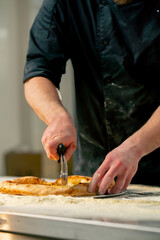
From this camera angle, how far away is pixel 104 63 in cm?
171

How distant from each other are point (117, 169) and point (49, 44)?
0.82m

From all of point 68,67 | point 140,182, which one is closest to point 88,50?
point 140,182

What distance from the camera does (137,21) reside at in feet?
5.49

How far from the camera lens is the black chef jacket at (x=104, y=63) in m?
1.66

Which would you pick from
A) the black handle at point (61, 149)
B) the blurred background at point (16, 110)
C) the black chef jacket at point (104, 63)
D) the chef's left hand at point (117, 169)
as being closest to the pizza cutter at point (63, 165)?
the black handle at point (61, 149)

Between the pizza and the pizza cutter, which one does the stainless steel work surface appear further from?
the pizza cutter

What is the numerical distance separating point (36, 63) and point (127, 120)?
20.8 inches

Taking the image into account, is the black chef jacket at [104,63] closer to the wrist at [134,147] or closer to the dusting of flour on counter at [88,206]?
the wrist at [134,147]

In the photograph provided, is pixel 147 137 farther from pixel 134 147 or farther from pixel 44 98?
pixel 44 98

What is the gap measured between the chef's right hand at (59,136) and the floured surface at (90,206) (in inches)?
9.2

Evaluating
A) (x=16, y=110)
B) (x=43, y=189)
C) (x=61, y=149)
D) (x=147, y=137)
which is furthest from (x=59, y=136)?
(x=16, y=110)

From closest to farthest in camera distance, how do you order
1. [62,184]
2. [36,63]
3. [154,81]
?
[62,184] → [154,81] → [36,63]

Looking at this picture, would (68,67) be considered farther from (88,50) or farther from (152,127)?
(152,127)

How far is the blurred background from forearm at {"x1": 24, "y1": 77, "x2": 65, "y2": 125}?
2426 millimetres
